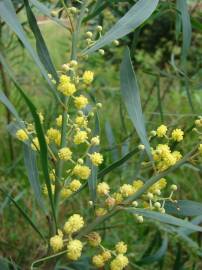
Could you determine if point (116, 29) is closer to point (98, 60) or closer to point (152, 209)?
point (152, 209)

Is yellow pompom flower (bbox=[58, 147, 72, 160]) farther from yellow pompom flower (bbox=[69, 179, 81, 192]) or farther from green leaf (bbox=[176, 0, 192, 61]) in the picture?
green leaf (bbox=[176, 0, 192, 61])

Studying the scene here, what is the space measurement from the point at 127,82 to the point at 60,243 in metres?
0.26

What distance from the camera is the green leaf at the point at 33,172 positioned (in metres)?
0.87

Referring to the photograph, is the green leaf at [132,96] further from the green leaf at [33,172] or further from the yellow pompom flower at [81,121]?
the green leaf at [33,172]

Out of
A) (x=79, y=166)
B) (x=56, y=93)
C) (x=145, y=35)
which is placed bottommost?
(x=79, y=166)

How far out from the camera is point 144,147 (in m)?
0.82

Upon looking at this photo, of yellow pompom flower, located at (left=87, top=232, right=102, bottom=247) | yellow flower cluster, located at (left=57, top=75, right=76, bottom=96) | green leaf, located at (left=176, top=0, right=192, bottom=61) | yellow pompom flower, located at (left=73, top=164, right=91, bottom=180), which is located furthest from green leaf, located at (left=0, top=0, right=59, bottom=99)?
green leaf, located at (left=176, top=0, right=192, bottom=61)

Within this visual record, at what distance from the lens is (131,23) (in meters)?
0.84

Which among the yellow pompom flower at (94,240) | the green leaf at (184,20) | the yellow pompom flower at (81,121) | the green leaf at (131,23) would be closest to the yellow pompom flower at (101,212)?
the yellow pompom flower at (94,240)

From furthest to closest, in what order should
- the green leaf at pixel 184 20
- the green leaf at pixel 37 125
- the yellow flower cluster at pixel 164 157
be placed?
the green leaf at pixel 184 20 < the yellow flower cluster at pixel 164 157 < the green leaf at pixel 37 125

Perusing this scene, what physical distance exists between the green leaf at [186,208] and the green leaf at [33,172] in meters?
0.22

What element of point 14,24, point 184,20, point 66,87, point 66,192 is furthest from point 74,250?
point 184,20

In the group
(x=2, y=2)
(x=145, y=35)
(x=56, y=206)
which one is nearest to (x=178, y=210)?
(x=56, y=206)

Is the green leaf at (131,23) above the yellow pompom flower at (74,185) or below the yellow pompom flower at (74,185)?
above
